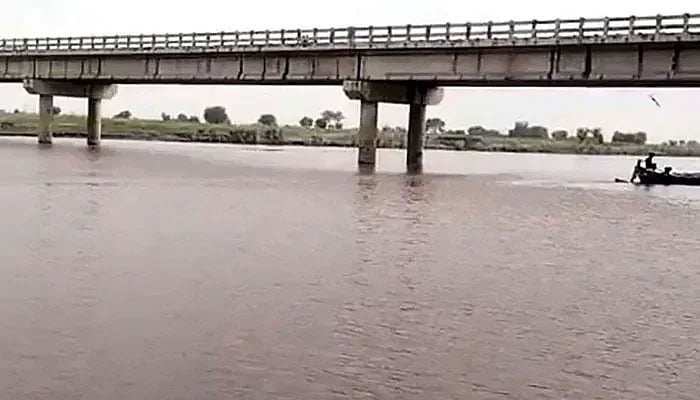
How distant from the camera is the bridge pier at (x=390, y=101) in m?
58.6

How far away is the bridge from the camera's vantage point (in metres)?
45.5

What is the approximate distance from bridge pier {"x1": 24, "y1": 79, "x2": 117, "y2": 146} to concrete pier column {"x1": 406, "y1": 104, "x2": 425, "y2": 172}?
107 ft

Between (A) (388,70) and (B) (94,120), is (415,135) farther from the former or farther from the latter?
(B) (94,120)

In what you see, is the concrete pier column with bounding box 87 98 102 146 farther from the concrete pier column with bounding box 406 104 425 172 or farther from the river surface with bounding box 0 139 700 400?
the river surface with bounding box 0 139 700 400

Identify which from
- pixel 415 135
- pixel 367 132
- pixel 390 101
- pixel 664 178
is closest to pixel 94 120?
pixel 415 135

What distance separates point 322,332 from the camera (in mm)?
12508

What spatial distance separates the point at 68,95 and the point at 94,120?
437 cm

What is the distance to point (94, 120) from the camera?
88.4 metres

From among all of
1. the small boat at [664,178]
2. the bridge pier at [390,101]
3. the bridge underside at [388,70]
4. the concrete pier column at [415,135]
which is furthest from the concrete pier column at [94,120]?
the small boat at [664,178]

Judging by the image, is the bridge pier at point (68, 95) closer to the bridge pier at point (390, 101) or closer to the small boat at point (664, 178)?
the bridge pier at point (390, 101)

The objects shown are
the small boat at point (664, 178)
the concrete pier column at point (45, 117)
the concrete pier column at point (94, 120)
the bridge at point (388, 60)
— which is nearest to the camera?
the bridge at point (388, 60)

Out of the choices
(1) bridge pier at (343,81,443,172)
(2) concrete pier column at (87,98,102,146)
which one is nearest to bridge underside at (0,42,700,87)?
(1) bridge pier at (343,81,443,172)

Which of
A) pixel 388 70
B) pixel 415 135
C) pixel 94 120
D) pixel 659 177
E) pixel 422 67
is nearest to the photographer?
pixel 422 67

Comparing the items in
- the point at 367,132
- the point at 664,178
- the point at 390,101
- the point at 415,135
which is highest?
the point at 390,101
